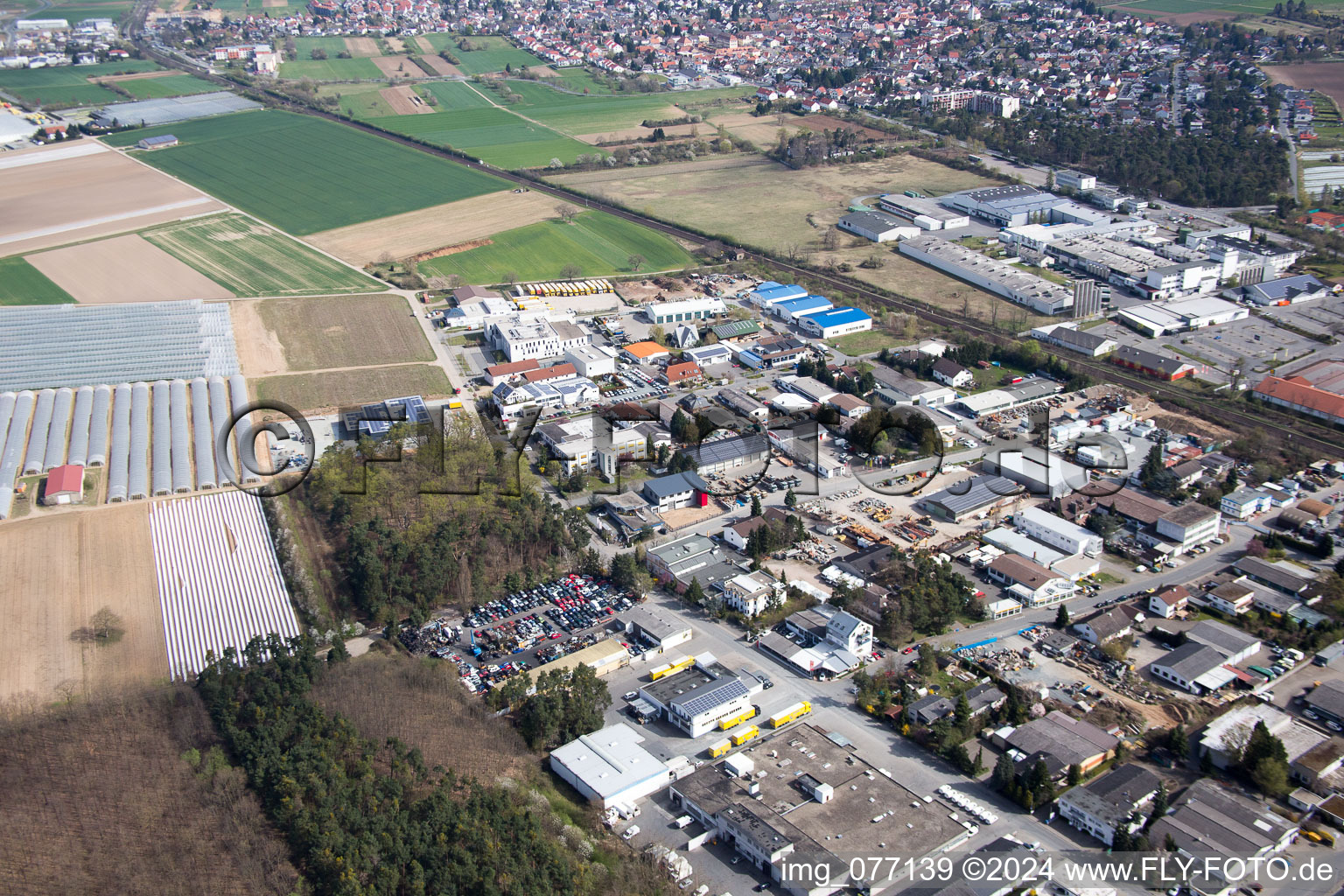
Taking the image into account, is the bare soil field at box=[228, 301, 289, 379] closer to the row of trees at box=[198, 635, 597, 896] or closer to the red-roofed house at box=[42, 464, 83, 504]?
the red-roofed house at box=[42, 464, 83, 504]

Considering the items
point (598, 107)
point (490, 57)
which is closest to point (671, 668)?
point (598, 107)


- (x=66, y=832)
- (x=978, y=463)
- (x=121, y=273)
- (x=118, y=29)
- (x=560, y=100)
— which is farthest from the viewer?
(x=118, y=29)

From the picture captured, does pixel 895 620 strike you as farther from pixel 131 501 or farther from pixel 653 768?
pixel 131 501

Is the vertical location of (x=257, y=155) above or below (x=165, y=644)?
above

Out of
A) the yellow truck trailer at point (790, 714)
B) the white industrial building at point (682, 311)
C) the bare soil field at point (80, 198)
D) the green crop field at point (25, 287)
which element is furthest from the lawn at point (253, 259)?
the yellow truck trailer at point (790, 714)

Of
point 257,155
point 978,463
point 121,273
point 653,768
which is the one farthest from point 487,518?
point 257,155

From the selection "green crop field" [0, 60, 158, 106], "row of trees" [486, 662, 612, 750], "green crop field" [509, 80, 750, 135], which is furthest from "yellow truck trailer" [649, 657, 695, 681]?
"green crop field" [0, 60, 158, 106]

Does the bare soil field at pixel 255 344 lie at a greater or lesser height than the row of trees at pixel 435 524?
greater

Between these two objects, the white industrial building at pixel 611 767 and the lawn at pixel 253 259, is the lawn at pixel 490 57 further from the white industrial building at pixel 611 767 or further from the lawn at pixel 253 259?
the white industrial building at pixel 611 767
